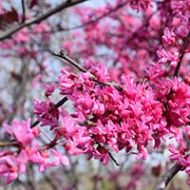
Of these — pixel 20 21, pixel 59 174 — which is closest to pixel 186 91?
pixel 20 21

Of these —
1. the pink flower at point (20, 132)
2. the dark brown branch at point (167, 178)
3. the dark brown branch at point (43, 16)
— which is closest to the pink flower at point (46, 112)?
the pink flower at point (20, 132)

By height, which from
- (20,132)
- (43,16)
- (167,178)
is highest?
(43,16)

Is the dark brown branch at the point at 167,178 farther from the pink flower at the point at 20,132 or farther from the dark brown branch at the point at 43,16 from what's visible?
the dark brown branch at the point at 43,16

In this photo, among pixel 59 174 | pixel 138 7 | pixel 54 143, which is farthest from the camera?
pixel 59 174

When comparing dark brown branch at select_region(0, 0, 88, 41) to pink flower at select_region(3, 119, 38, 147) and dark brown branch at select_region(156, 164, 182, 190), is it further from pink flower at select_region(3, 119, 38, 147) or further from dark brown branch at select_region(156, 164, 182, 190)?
pink flower at select_region(3, 119, 38, 147)

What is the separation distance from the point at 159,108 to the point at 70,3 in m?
1.31

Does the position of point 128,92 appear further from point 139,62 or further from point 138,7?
point 139,62

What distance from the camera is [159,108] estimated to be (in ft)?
6.04

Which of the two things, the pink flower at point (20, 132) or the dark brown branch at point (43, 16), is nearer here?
the pink flower at point (20, 132)

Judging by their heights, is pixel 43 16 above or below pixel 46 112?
above

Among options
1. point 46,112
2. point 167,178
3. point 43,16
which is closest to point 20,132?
point 46,112

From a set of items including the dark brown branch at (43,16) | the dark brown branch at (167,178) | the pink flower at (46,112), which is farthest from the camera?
the dark brown branch at (43,16)

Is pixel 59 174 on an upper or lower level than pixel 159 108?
lower

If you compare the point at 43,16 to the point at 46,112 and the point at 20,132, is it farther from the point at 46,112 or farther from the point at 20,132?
the point at 20,132
